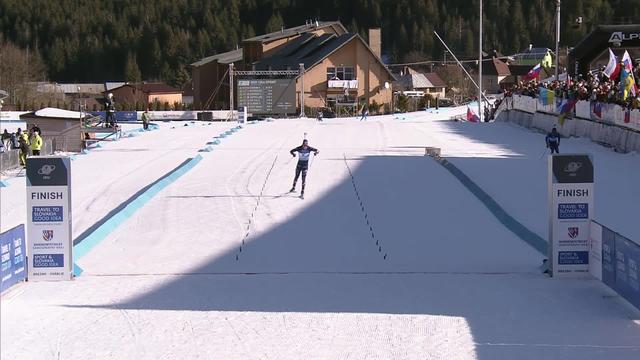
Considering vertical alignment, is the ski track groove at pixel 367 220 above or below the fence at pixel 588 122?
below

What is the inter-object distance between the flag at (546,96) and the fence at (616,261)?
94.1ft

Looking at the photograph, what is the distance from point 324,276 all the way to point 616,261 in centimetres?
412

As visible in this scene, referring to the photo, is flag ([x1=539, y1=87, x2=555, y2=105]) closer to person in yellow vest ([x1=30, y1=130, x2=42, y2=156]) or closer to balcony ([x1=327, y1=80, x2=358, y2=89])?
person in yellow vest ([x1=30, y1=130, x2=42, y2=156])

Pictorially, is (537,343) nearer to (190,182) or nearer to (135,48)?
(190,182)

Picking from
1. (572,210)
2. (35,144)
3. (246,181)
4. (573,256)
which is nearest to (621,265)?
(573,256)

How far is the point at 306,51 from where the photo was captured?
89938 mm

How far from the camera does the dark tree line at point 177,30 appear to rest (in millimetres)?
150500

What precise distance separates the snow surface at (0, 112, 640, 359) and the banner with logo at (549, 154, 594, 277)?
455 millimetres

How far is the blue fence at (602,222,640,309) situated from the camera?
11086mm

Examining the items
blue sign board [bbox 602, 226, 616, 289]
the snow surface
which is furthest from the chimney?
blue sign board [bbox 602, 226, 616, 289]

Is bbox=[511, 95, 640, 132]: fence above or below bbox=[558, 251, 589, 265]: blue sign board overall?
above

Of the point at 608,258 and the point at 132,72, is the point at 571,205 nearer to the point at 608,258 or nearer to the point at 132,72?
the point at 608,258

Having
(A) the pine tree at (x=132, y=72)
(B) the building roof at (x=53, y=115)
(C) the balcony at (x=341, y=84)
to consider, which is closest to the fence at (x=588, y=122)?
(B) the building roof at (x=53, y=115)

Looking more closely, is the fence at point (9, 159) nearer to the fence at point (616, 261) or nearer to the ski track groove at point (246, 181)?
the ski track groove at point (246, 181)
